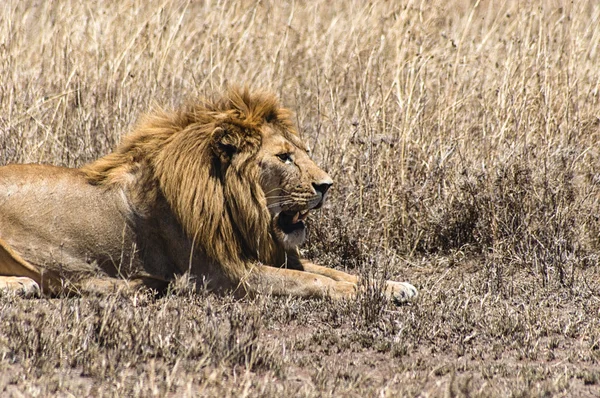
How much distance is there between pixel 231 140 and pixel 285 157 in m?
0.33

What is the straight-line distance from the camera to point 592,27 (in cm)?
770

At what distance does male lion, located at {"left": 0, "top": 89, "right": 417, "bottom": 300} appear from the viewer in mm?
4941

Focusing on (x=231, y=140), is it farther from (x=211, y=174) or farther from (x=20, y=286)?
(x=20, y=286)

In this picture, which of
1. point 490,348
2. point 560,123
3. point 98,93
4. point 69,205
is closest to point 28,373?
point 69,205

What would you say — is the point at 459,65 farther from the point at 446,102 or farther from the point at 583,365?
the point at 583,365

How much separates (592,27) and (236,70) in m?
3.05

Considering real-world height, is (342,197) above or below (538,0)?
below

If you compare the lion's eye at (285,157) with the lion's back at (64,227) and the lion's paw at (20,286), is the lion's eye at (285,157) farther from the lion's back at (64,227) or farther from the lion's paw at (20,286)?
the lion's paw at (20,286)

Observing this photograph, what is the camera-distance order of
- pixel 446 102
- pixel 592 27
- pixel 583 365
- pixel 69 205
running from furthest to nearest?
pixel 592 27, pixel 446 102, pixel 69 205, pixel 583 365

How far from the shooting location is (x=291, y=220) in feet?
17.1

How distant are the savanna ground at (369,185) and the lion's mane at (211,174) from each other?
0.37 meters

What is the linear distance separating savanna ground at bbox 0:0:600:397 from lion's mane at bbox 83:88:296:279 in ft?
1.22

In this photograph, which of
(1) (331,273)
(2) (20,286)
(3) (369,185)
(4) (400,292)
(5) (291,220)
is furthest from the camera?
(3) (369,185)

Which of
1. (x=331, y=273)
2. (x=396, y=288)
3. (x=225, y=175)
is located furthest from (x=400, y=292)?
(x=225, y=175)
